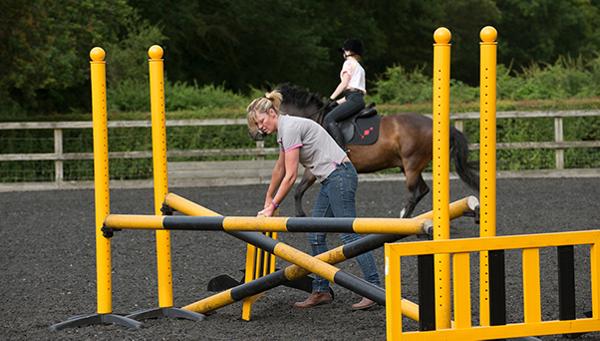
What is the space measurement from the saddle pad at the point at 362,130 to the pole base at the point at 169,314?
20.8 feet

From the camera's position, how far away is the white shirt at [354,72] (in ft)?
42.8

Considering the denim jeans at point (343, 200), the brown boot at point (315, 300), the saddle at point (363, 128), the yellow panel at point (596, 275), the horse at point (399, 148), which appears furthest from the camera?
the saddle at point (363, 128)

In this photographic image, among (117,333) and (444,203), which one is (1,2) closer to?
(117,333)

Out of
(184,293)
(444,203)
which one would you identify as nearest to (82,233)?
(184,293)

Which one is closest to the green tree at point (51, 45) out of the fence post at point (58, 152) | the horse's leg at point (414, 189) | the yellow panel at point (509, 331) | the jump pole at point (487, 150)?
the fence post at point (58, 152)

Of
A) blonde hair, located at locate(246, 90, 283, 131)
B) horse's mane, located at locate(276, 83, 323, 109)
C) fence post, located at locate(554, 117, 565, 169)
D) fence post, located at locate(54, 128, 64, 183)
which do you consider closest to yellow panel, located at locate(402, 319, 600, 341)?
blonde hair, located at locate(246, 90, 283, 131)

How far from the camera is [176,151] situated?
64.5 ft

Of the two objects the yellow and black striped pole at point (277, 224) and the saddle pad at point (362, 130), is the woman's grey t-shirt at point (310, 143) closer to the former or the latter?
the yellow and black striped pole at point (277, 224)

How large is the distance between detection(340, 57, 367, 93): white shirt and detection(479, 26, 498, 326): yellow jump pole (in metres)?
6.89

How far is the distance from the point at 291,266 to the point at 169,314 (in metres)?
1.02

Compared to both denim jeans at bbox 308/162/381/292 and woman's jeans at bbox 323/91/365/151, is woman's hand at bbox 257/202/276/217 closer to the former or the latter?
denim jeans at bbox 308/162/381/292

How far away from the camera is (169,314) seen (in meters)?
7.64

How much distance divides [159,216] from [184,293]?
5.73ft

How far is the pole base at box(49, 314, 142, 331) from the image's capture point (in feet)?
24.0
